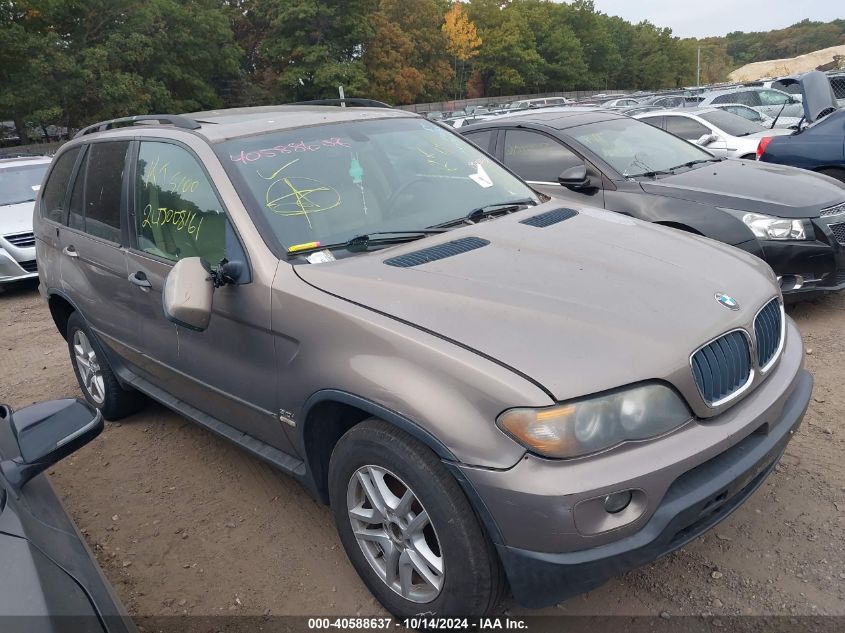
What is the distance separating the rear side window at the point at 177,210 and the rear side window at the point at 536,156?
3.47 meters

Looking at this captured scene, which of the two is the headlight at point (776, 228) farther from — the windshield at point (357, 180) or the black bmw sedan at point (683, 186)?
the windshield at point (357, 180)

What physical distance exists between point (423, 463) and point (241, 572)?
1.32m

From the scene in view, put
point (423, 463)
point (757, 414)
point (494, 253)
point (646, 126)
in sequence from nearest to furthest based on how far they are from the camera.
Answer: point (423, 463) < point (757, 414) < point (494, 253) < point (646, 126)

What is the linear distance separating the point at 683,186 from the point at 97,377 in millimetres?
4546

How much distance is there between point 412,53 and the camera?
2067 inches

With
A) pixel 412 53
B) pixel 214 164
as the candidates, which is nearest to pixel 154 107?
pixel 412 53

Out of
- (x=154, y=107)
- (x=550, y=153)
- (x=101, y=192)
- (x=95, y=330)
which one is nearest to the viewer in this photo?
(x=101, y=192)

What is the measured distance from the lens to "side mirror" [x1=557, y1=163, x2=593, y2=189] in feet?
17.8

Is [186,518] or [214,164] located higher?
[214,164]

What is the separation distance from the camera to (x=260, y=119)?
343 centimetres

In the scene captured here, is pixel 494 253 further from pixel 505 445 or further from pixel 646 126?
pixel 646 126

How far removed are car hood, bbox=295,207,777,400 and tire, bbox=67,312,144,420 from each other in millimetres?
2362

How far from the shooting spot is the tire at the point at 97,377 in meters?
4.31

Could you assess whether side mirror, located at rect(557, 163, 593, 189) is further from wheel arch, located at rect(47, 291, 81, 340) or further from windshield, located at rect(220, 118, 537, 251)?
wheel arch, located at rect(47, 291, 81, 340)
